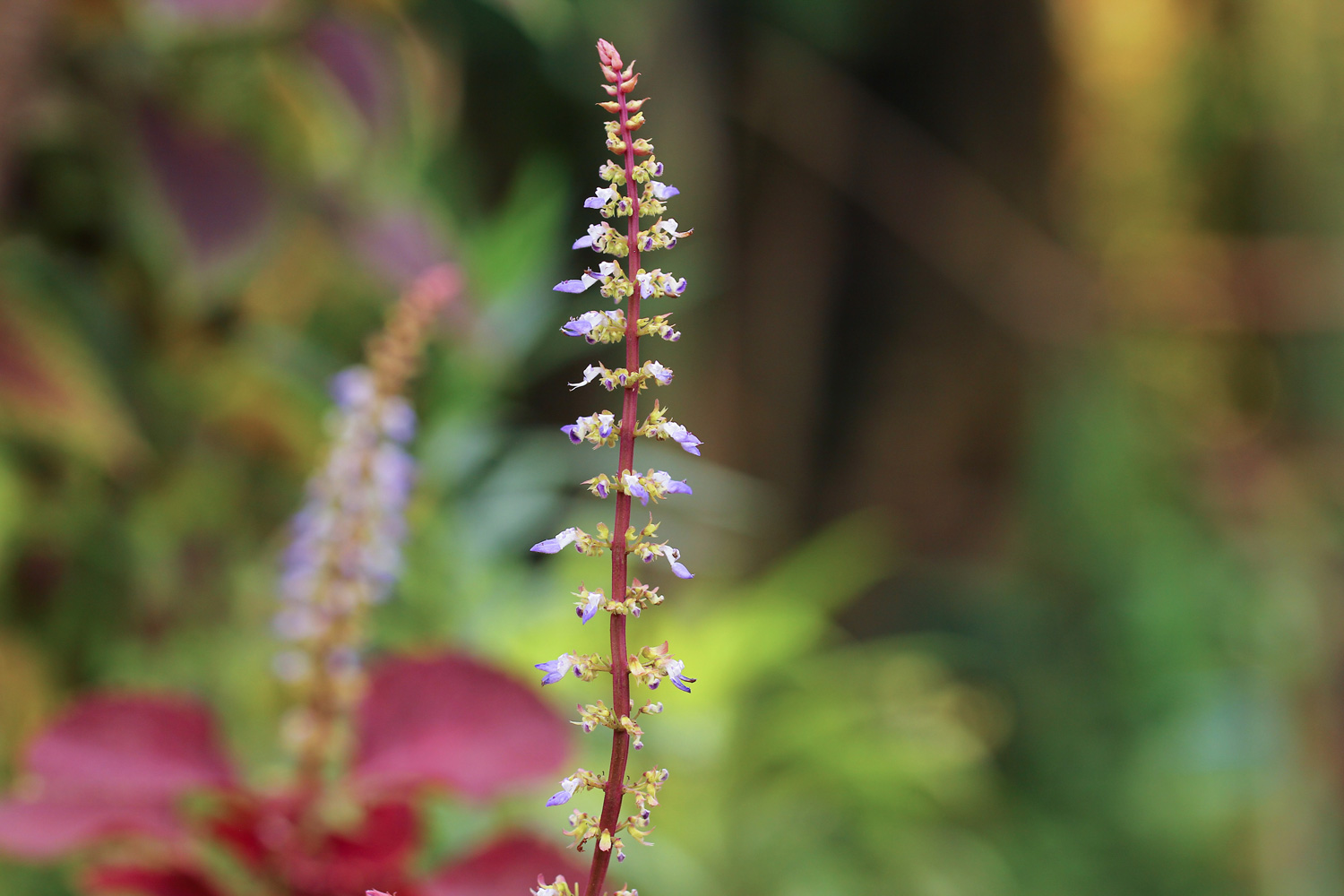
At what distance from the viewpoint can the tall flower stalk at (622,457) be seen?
9.6 inches

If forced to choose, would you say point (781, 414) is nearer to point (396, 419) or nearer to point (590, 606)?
point (396, 419)

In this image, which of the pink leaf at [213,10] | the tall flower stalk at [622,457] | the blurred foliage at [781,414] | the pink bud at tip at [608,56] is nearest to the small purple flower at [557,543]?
the tall flower stalk at [622,457]

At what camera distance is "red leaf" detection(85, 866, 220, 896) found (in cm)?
48

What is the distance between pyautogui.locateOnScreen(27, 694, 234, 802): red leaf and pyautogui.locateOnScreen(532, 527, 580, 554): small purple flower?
0.31m

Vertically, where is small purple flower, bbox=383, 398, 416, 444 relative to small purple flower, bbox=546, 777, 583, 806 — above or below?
above

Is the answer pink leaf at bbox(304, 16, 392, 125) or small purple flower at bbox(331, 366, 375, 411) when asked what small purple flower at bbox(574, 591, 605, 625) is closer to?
small purple flower at bbox(331, 366, 375, 411)

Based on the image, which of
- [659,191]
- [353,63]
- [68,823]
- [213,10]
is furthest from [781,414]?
[659,191]

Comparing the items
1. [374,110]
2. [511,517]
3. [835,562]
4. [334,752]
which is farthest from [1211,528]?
[334,752]

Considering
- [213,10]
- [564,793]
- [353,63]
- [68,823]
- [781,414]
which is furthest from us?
[781,414]

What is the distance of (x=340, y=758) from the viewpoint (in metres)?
0.56

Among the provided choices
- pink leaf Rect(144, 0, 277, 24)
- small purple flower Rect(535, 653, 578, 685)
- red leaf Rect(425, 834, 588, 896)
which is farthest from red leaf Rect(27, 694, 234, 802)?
pink leaf Rect(144, 0, 277, 24)

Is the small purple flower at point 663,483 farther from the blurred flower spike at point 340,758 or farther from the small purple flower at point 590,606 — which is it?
the blurred flower spike at point 340,758

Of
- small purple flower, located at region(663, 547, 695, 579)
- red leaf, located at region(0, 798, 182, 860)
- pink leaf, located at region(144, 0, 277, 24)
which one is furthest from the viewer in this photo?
pink leaf, located at region(144, 0, 277, 24)

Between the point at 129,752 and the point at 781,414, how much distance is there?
1.96m
